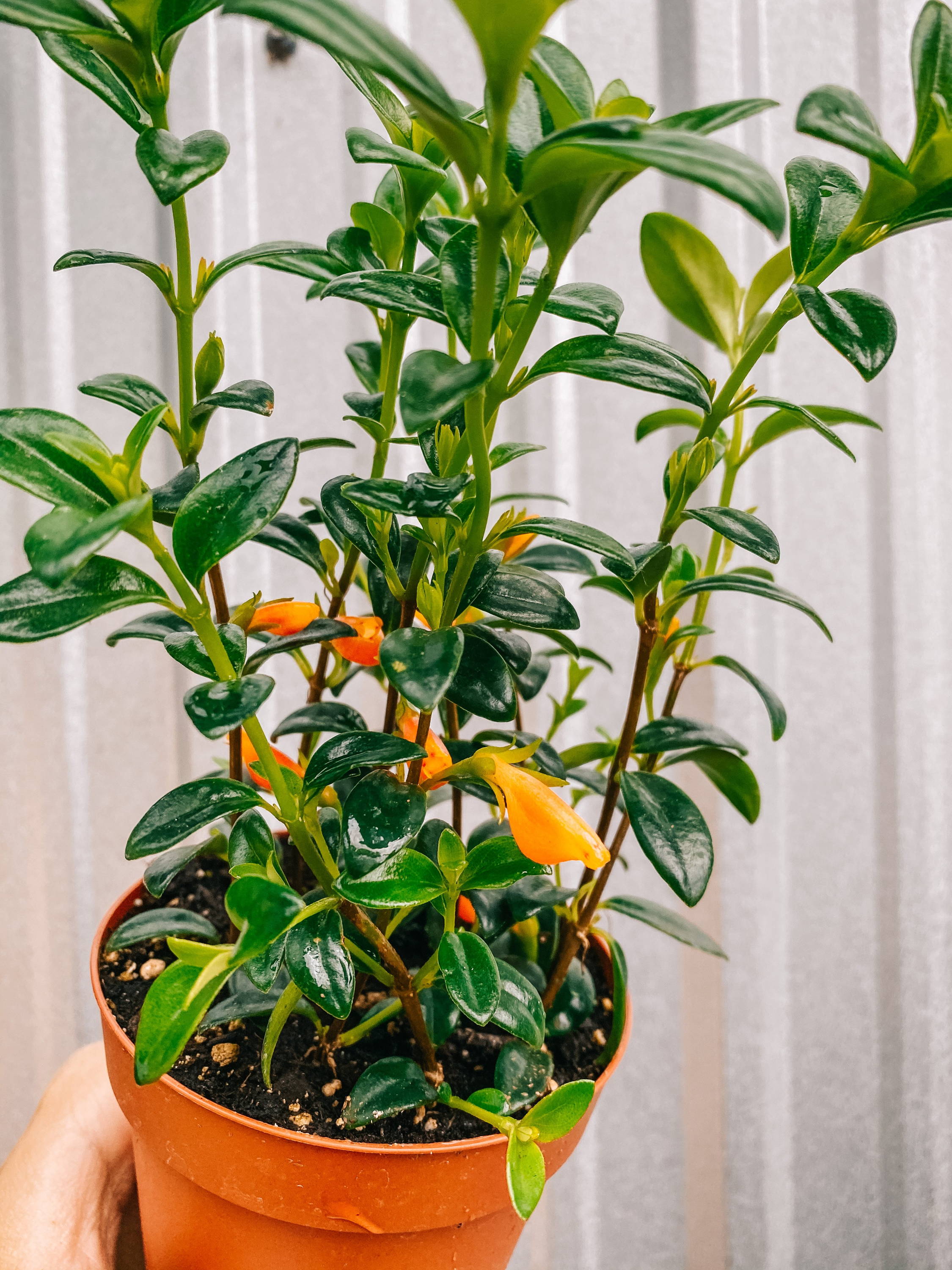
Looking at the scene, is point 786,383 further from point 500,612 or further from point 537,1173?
point 537,1173

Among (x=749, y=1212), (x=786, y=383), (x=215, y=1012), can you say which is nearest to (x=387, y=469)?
(x=786, y=383)

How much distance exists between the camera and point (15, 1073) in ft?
3.87

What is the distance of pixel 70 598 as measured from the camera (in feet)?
1.29

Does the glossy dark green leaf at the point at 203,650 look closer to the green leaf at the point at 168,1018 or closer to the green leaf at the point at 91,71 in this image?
the green leaf at the point at 168,1018

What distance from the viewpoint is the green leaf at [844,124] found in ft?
1.14

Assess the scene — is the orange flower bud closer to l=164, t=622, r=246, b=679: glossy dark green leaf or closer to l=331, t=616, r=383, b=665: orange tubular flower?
l=331, t=616, r=383, b=665: orange tubular flower

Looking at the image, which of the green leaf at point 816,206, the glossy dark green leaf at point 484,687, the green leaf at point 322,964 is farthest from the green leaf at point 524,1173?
the green leaf at point 816,206

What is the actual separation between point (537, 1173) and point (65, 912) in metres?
0.85

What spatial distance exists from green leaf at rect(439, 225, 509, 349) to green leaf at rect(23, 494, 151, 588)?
0.48ft

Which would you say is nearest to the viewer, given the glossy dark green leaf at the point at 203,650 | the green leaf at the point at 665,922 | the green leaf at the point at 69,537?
the green leaf at the point at 69,537

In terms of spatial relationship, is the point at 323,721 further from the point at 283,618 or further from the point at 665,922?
the point at 665,922

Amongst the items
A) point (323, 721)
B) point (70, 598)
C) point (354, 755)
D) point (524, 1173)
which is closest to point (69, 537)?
point (70, 598)

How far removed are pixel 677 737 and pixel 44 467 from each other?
396 millimetres

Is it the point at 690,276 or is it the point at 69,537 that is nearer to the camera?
the point at 69,537
